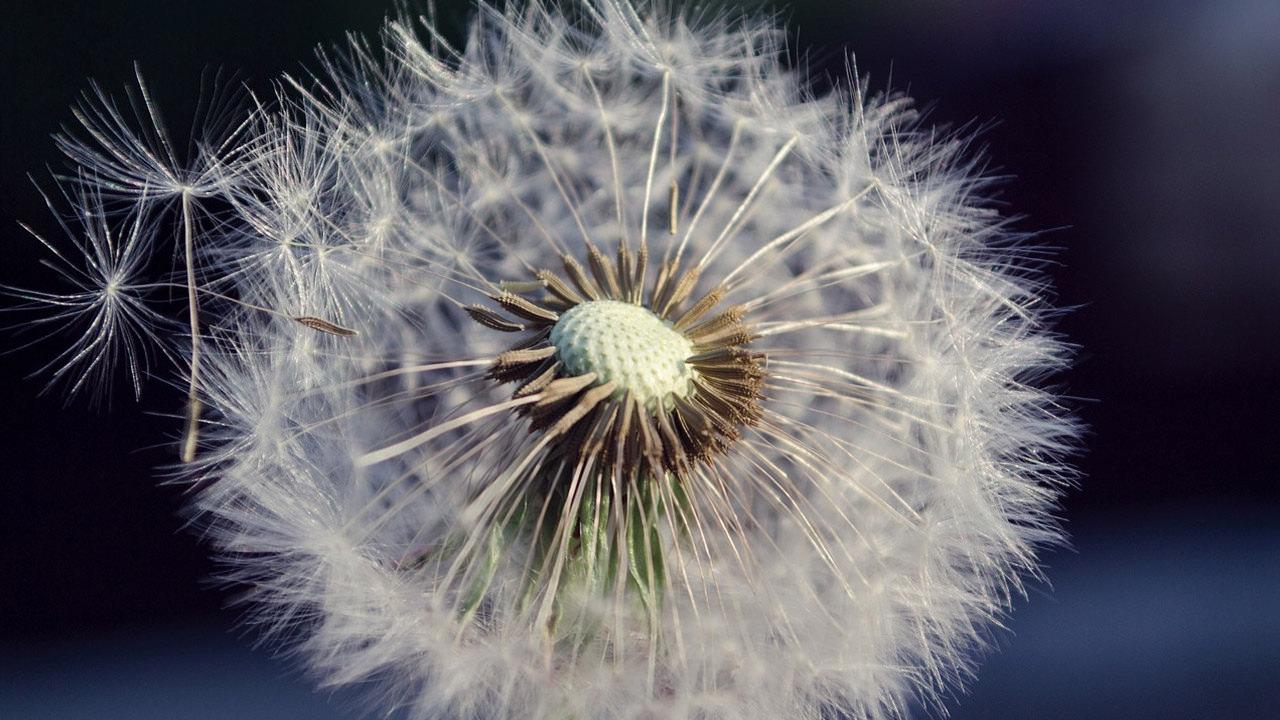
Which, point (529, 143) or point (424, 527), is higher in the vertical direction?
point (529, 143)

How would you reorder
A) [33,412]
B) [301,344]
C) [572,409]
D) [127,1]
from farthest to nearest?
[33,412]
[127,1]
[301,344]
[572,409]

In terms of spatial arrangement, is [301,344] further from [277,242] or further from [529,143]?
[529,143]

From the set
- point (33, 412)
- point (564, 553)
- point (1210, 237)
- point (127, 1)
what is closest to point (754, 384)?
point (564, 553)

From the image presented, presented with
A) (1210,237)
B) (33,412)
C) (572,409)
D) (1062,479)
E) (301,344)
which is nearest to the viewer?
(572,409)

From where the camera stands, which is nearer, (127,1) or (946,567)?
(946,567)
